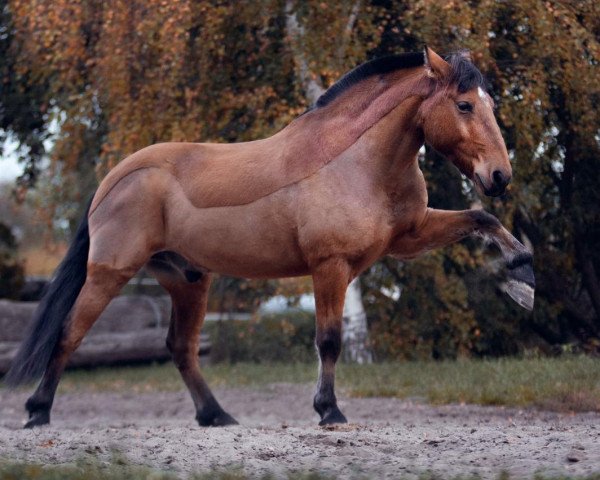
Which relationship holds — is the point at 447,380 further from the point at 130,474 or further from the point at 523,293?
the point at 130,474

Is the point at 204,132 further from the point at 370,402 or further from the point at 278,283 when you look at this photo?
the point at 370,402

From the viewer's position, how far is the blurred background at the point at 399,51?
1113 centimetres

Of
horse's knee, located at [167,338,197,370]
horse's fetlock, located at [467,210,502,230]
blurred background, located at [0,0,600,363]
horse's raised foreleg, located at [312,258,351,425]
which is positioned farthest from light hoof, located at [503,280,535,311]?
blurred background, located at [0,0,600,363]

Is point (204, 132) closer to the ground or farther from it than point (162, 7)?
closer to the ground

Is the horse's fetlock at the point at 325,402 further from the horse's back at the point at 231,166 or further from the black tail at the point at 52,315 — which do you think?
the black tail at the point at 52,315

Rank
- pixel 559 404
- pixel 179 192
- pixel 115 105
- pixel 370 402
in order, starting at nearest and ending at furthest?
pixel 179 192 → pixel 559 404 → pixel 370 402 → pixel 115 105

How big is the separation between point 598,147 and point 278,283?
389 centimetres

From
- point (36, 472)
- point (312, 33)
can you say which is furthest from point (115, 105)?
→ point (36, 472)

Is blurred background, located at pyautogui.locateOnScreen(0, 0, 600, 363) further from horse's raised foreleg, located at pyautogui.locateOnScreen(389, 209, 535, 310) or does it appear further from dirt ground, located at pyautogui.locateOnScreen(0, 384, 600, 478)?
dirt ground, located at pyautogui.locateOnScreen(0, 384, 600, 478)

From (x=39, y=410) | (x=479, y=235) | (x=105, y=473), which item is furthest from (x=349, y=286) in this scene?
(x=105, y=473)

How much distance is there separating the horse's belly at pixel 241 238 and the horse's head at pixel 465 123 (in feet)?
3.55

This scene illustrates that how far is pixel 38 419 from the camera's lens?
25.5 ft

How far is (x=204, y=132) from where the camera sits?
12891mm

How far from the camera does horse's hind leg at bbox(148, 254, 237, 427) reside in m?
8.11
